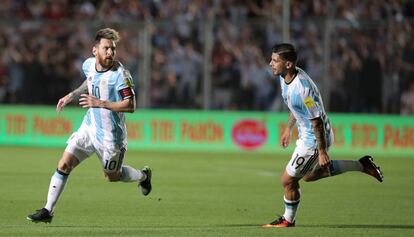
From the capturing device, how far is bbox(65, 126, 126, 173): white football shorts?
12.2 m

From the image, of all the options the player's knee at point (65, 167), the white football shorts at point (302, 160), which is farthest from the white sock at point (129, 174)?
the white football shorts at point (302, 160)

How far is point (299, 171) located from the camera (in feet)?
39.4

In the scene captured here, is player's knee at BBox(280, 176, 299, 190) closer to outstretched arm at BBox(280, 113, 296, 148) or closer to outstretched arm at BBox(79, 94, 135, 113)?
outstretched arm at BBox(280, 113, 296, 148)

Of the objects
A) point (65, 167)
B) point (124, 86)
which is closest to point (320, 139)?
point (124, 86)

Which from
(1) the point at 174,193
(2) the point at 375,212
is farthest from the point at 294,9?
(2) the point at 375,212

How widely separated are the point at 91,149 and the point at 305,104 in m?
2.52

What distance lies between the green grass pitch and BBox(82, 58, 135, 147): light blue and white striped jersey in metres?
1.02

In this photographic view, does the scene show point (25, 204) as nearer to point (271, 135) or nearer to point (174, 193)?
point (174, 193)

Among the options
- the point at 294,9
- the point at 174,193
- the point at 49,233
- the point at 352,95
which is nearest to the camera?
the point at 49,233

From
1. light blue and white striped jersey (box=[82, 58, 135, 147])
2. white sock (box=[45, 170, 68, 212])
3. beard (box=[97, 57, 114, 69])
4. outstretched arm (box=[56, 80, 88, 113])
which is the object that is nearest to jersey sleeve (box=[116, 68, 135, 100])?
light blue and white striped jersey (box=[82, 58, 135, 147])

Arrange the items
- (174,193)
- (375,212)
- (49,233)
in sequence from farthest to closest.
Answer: (174,193) < (375,212) < (49,233)

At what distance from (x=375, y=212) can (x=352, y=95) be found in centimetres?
1197

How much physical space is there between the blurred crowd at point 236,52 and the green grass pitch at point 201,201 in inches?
114

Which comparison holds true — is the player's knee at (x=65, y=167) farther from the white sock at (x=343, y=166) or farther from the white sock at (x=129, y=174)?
the white sock at (x=343, y=166)
